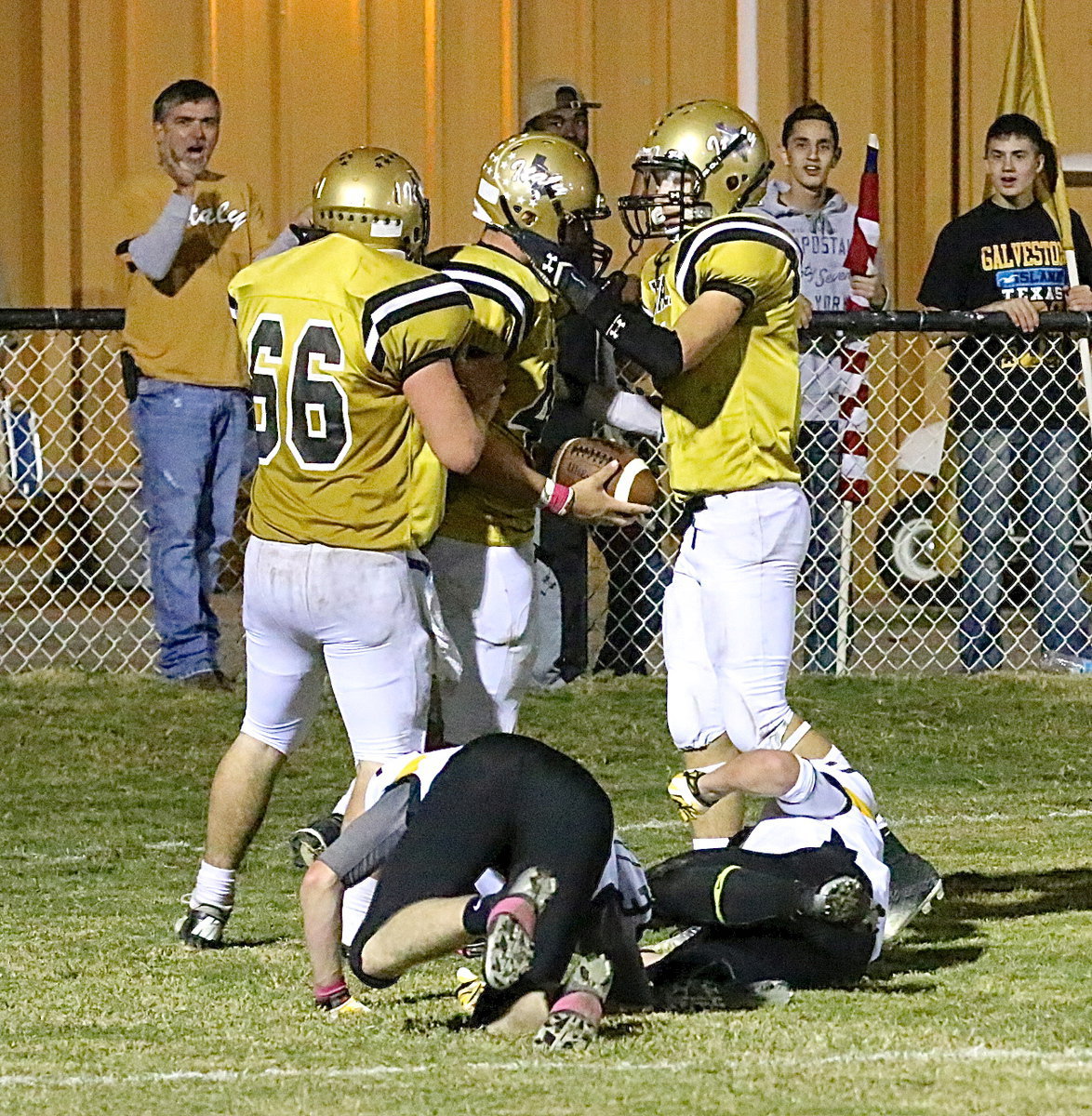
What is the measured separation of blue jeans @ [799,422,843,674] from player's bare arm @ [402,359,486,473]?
4.76 metres

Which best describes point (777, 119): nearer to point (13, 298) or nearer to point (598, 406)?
point (13, 298)

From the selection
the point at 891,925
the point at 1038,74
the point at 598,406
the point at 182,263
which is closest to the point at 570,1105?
the point at 891,925

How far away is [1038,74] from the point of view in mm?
11484

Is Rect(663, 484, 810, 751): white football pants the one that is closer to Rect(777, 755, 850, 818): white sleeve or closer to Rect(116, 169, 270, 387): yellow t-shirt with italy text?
Rect(777, 755, 850, 818): white sleeve

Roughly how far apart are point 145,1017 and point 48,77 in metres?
9.18

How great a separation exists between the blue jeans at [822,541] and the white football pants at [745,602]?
12.8 feet

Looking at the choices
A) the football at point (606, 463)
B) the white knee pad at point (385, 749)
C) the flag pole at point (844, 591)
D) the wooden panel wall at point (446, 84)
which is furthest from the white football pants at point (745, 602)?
the wooden panel wall at point (446, 84)

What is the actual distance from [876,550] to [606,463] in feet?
19.8

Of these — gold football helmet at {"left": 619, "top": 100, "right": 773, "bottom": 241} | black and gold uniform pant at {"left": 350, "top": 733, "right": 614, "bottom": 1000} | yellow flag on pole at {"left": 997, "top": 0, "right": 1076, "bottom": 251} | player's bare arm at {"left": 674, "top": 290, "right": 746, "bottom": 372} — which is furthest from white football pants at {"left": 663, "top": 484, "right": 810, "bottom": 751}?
yellow flag on pole at {"left": 997, "top": 0, "right": 1076, "bottom": 251}

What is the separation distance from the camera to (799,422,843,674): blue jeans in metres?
10.4

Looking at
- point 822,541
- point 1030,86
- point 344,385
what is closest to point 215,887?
point 344,385

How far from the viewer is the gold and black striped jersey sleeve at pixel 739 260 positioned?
6.13 meters

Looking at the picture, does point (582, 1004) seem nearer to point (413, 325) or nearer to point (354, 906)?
point (354, 906)

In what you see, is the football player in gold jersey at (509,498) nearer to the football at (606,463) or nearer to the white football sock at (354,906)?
the football at (606,463)
